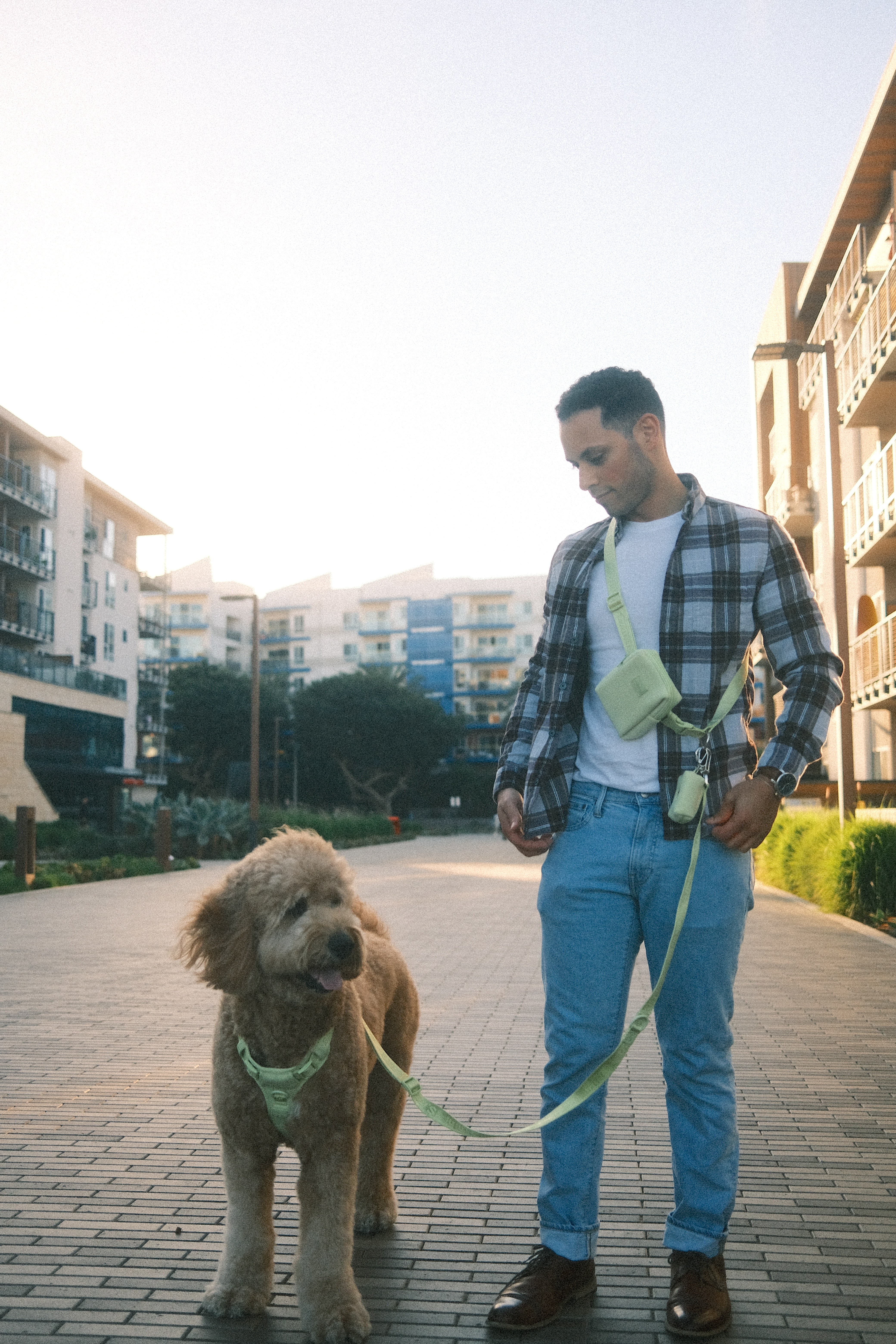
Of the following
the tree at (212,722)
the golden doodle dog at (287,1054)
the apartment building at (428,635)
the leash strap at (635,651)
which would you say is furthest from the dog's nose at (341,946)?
the apartment building at (428,635)

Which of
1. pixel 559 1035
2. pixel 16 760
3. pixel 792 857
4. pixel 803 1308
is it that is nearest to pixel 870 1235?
pixel 803 1308

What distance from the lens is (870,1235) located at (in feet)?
11.8

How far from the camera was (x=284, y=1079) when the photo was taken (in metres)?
3.02

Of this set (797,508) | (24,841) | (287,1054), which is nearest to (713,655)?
(287,1054)

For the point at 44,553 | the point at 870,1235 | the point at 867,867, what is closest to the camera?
the point at 870,1235

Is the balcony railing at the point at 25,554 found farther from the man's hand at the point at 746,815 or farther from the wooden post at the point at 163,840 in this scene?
the man's hand at the point at 746,815

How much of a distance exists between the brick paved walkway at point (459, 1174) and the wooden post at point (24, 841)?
9.45m

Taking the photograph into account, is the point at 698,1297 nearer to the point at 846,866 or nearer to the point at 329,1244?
the point at 329,1244

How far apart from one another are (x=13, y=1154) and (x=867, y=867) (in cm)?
1028

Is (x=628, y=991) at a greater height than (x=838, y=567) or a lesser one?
lesser

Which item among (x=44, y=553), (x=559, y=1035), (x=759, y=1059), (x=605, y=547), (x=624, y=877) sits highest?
(x=44, y=553)

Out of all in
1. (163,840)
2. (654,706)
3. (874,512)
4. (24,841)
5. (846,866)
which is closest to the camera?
(654,706)

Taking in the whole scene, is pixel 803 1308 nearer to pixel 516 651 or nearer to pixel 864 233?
pixel 864 233

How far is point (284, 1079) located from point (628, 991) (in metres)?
0.87
